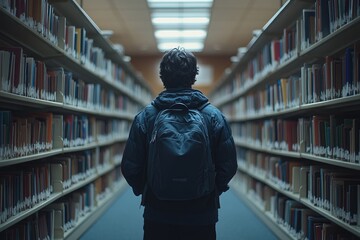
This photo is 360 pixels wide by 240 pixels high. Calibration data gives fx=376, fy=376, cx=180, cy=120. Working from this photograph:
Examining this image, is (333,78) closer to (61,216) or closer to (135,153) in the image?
(135,153)

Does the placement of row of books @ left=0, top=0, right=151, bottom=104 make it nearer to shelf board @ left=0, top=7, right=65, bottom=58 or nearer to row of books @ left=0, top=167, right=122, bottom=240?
shelf board @ left=0, top=7, right=65, bottom=58

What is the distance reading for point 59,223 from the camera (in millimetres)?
3119

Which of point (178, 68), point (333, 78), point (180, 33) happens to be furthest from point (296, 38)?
point (180, 33)

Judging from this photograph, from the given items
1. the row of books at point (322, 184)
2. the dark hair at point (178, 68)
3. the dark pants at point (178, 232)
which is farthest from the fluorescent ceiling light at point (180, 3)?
the dark pants at point (178, 232)

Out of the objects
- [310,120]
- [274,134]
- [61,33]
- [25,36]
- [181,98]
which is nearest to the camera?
[181,98]

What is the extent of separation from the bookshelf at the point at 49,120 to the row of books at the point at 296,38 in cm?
185

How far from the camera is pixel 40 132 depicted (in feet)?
8.96

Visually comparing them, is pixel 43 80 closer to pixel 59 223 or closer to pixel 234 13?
pixel 59 223

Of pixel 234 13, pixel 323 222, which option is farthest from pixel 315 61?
pixel 234 13

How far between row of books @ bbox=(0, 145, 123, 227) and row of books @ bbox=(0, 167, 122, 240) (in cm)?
14

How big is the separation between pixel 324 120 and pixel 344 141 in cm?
42

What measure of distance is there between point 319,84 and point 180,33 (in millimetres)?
5713

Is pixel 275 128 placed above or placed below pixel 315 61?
below

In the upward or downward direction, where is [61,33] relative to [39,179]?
upward
